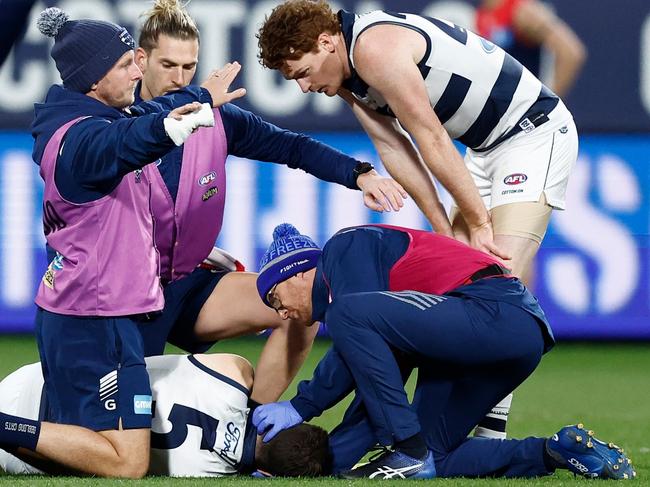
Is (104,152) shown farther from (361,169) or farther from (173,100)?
(361,169)

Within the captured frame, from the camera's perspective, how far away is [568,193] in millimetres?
8703

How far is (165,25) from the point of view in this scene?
5.84m

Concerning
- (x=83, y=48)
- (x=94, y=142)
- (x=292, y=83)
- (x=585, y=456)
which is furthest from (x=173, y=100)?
(x=292, y=83)

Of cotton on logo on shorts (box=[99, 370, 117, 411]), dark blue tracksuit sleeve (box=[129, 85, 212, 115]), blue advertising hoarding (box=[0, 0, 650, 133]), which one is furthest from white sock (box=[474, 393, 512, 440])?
blue advertising hoarding (box=[0, 0, 650, 133])

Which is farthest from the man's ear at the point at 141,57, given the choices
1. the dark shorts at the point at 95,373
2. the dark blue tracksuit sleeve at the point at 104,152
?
the dark shorts at the point at 95,373

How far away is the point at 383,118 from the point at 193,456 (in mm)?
1640

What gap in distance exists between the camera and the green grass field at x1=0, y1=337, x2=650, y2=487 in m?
4.40

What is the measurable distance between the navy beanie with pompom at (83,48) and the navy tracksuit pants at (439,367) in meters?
1.16

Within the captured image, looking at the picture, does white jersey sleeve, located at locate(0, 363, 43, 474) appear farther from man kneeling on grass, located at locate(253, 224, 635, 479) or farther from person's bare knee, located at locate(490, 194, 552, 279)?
person's bare knee, located at locate(490, 194, 552, 279)

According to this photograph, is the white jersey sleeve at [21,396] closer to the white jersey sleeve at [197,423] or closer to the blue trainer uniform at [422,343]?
the white jersey sleeve at [197,423]

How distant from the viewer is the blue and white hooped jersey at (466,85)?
5.18 meters

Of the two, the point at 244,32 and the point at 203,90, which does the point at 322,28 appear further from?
the point at 244,32

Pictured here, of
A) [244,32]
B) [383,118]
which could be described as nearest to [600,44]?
[244,32]

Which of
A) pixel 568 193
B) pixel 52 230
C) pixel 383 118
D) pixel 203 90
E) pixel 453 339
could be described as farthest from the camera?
pixel 568 193
